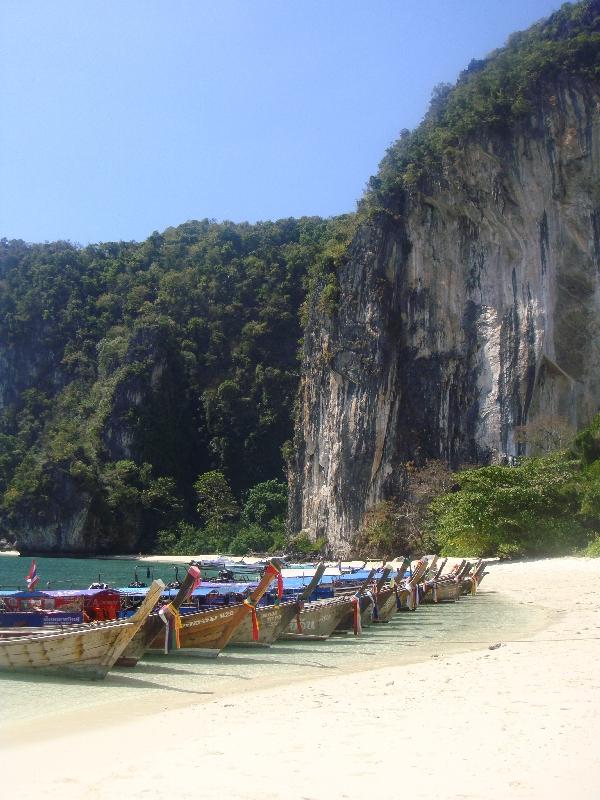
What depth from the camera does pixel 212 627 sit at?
46.6 feet

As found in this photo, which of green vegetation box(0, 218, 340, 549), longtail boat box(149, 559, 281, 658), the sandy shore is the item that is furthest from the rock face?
the sandy shore

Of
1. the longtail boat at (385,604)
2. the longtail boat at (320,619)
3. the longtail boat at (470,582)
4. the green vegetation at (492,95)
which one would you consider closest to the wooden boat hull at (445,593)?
the longtail boat at (470,582)

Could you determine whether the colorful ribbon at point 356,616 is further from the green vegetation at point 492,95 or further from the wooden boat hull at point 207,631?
the green vegetation at point 492,95

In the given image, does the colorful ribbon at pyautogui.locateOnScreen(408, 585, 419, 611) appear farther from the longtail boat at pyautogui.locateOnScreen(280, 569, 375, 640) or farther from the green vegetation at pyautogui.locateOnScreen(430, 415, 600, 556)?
the green vegetation at pyautogui.locateOnScreen(430, 415, 600, 556)

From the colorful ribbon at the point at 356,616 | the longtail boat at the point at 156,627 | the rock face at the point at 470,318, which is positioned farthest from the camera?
the rock face at the point at 470,318

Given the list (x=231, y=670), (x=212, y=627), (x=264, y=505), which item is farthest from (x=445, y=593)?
(x=264, y=505)

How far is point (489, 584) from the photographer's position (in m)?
28.5

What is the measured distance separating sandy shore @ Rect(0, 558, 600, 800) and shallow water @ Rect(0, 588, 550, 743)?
2.26ft

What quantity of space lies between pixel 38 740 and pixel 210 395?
84.9 metres

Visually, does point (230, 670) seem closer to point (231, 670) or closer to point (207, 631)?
point (231, 670)

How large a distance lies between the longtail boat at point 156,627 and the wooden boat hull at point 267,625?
1777mm

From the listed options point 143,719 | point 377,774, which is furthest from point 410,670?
point 377,774

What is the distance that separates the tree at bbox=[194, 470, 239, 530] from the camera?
78.7m

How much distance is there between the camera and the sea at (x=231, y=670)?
9.58 metres
